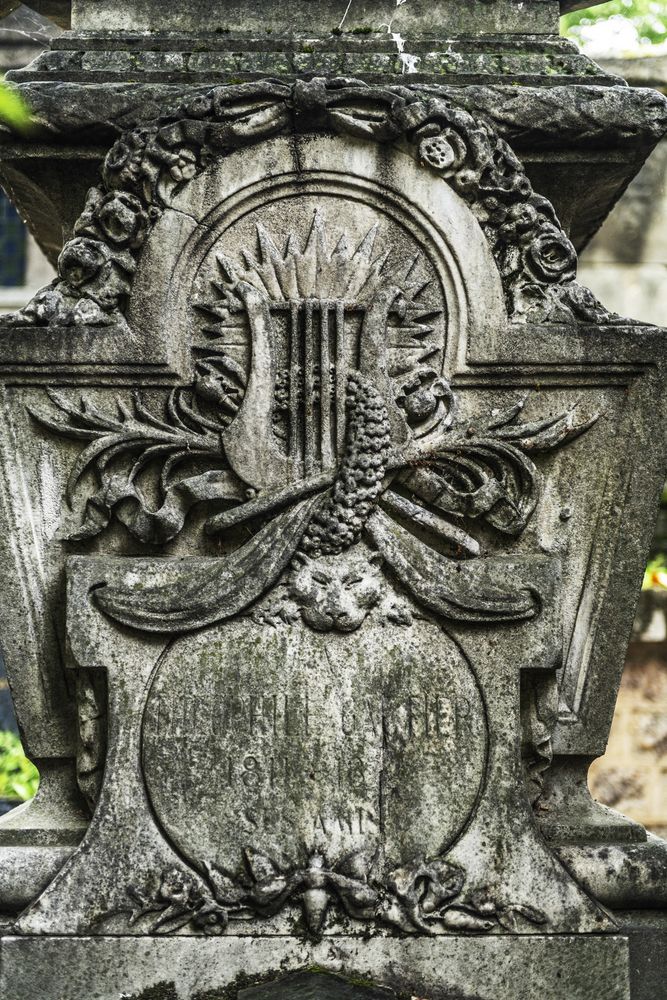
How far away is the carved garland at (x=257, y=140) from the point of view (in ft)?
11.4

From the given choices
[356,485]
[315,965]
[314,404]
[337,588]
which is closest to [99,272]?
[314,404]

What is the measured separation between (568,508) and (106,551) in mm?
1320

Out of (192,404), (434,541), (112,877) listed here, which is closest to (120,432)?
(192,404)

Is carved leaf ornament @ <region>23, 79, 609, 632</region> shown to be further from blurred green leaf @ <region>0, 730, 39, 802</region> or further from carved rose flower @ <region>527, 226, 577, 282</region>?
blurred green leaf @ <region>0, 730, 39, 802</region>

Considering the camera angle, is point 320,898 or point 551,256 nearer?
point 320,898

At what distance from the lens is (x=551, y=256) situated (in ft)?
11.7

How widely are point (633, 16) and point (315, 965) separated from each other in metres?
10.2

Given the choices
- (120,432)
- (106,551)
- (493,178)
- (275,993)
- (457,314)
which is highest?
(493,178)

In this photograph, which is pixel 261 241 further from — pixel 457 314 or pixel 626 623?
pixel 626 623

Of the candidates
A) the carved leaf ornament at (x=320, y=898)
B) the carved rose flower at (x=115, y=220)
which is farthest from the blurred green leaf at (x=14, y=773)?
the carved rose flower at (x=115, y=220)

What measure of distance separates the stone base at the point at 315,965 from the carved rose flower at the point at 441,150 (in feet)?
6.92

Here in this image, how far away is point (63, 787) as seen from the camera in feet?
11.7

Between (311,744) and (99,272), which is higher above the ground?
(99,272)

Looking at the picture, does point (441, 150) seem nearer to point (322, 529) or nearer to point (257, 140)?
point (257, 140)
